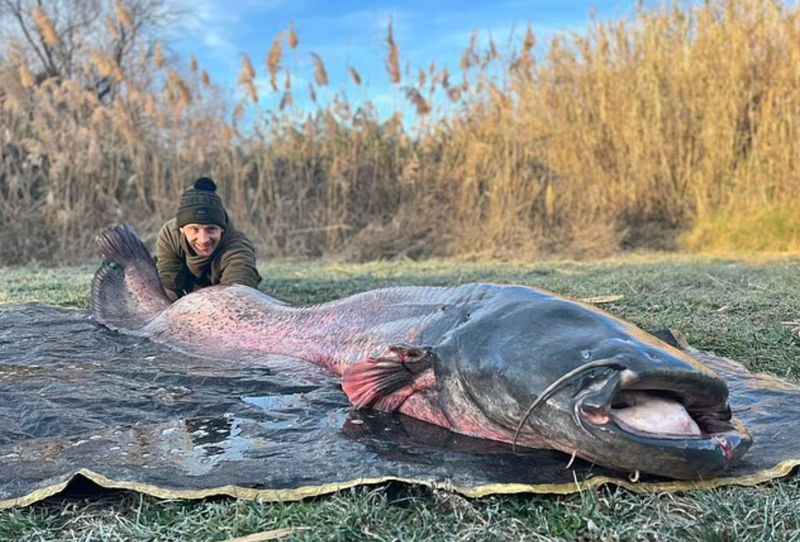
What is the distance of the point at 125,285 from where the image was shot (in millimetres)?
3672

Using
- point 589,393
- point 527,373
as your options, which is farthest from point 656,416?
point 527,373

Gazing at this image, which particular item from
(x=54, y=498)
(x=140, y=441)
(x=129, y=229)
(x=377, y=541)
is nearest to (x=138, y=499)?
(x=54, y=498)

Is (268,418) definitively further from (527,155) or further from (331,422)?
(527,155)

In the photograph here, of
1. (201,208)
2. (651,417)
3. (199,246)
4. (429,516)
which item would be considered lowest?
(429,516)

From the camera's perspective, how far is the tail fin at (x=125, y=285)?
355 cm

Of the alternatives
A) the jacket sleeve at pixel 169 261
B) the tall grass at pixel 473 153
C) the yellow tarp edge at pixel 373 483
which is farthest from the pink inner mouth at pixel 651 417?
the tall grass at pixel 473 153

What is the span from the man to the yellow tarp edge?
98.5 inches

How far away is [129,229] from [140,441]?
2.24 metres

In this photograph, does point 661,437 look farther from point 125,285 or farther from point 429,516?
point 125,285

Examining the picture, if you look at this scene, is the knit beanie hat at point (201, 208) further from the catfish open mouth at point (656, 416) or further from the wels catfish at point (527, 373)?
the catfish open mouth at point (656, 416)

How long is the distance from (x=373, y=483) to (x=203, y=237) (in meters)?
2.85

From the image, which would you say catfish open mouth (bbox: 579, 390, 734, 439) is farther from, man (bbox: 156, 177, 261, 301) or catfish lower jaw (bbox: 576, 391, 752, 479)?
man (bbox: 156, 177, 261, 301)

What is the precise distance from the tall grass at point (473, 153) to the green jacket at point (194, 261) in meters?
3.51

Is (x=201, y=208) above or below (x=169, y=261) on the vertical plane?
above
